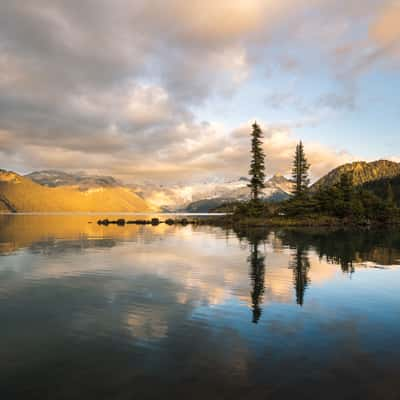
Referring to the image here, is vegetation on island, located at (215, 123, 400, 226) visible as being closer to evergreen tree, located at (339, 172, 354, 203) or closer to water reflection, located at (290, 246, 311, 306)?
evergreen tree, located at (339, 172, 354, 203)

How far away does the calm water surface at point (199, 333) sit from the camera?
8.78 metres

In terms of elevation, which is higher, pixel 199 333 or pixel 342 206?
pixel 342 206

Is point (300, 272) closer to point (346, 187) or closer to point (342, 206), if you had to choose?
point (342, 206)

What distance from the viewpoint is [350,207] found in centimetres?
8981

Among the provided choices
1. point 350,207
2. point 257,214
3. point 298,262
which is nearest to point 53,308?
point 298,262

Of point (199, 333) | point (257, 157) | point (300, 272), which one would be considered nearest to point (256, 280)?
point (300, 272)

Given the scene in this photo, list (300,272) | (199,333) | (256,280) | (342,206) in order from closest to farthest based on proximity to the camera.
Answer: (199,333)
(256,280)
(300,272)
(342,206)

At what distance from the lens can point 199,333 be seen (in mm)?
12516

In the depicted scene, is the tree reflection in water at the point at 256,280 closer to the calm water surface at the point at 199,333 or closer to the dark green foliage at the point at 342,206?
the calm water surface at the point at 199,333

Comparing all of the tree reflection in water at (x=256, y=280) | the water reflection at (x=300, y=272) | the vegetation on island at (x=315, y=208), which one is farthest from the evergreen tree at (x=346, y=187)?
the tree reflection in water at (x=256, y=280)

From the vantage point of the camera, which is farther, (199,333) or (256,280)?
(256,280)

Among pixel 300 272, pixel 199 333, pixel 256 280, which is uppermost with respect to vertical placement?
pixel 300 272

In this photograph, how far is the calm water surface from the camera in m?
8.78

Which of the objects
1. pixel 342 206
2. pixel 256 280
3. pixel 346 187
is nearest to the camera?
pixel 256 280
